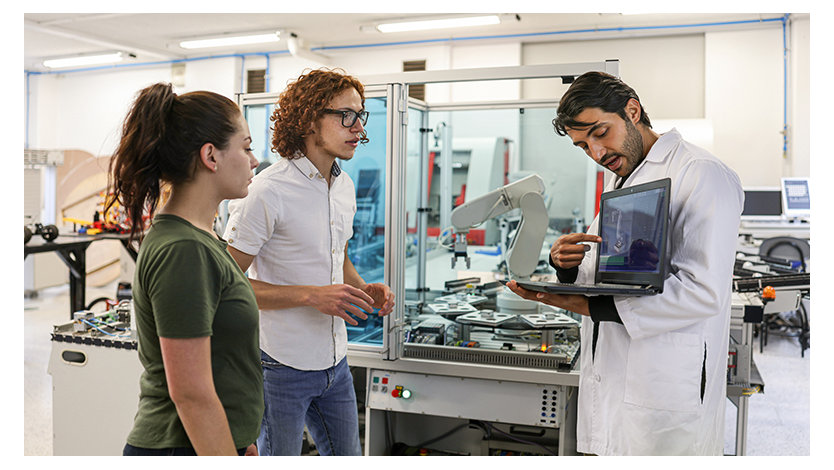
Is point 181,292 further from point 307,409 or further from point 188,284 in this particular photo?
point 307,409

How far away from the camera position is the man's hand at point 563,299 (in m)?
1.42

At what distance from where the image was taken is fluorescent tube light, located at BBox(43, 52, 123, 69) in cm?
764

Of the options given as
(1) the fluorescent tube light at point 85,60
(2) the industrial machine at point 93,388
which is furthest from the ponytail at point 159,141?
(1) the fluorescent tube light at point 85,60

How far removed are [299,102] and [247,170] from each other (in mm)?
628

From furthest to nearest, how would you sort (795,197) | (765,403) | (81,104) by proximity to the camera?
1. (81,104)
2. (795,197)
3. (765,403)

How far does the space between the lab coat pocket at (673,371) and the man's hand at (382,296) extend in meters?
0.73

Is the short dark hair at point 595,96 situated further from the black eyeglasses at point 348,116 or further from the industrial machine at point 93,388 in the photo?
the industrial machine at point 93,388

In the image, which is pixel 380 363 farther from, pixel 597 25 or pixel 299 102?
pixel 597 25

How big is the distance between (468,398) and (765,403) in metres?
2.49

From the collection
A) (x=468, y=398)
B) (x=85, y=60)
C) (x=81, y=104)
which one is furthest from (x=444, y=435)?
(x=81, y=104)

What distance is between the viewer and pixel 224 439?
3.29 feet

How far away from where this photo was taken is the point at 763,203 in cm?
555

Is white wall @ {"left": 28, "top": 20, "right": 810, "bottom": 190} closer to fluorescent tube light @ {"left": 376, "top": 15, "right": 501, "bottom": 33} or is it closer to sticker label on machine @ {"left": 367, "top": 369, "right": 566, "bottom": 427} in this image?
fluorescent tube light @ {"left": 376, "top": 15, "right": 501, "bottom": 33}

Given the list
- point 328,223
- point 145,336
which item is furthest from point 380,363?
point 145,336
